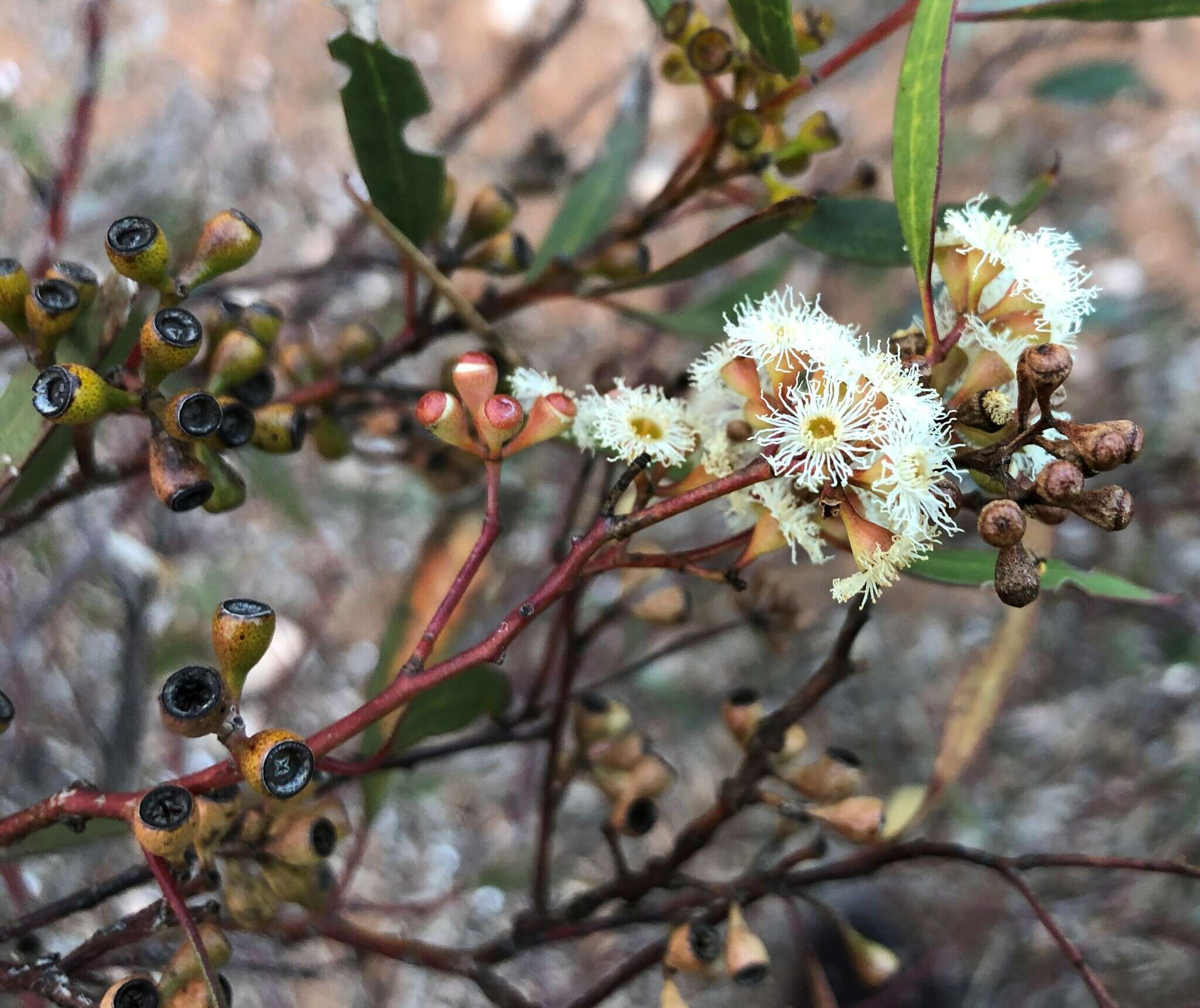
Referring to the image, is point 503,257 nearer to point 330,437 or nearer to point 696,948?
point 330,437

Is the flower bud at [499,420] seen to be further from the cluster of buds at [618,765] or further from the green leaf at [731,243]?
the cluster of buds at [618,765]

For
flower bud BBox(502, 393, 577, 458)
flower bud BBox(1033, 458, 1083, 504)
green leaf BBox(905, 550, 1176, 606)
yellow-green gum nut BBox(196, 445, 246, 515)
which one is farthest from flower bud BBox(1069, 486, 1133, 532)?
yellow-green gum nut BBox(196, 445, 246, 515)

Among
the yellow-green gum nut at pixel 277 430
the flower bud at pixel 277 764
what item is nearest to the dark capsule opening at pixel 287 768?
the flower bud at pixel 277 764

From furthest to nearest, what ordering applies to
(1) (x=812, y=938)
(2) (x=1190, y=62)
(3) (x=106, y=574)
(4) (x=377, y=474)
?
(2) (x=1190, y=62)
(4) (x=377, y=474)
(1) (x=812, y=938)
(3) (x=106, y=574)

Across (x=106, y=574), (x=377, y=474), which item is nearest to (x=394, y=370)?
(x=377, y=474)

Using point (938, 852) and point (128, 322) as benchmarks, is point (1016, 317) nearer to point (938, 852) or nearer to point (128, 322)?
point (938, 852)

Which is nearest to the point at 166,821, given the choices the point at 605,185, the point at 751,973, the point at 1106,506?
the point at 751,973
